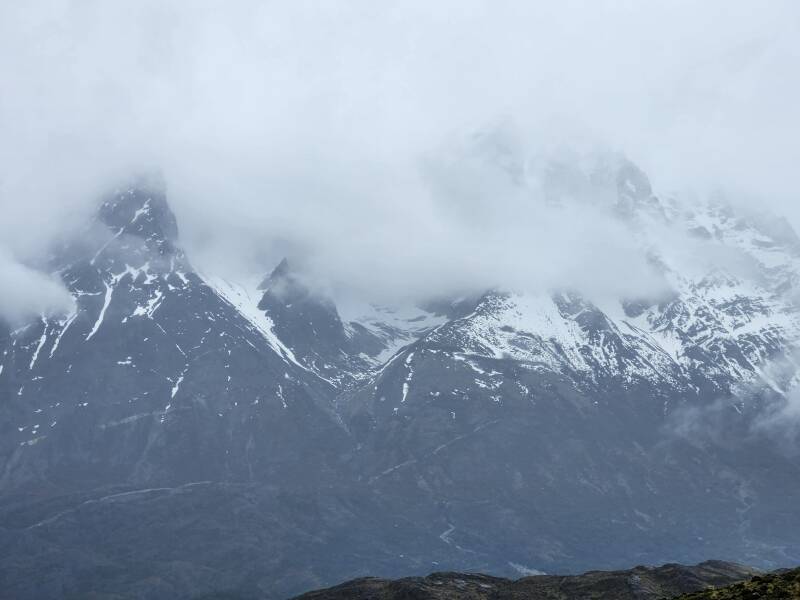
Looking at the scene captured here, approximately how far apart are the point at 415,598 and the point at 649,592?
43.5 metres

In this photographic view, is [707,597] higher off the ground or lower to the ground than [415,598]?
lower

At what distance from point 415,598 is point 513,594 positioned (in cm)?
2028

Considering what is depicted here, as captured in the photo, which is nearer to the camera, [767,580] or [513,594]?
[767,580]

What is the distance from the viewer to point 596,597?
191 m

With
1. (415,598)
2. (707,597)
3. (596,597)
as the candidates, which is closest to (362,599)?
(415,598)

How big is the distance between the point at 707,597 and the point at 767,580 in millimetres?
7387

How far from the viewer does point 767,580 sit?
11650 centimetres

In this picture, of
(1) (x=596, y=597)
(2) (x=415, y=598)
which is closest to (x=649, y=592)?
(1) (x=596, y=597)

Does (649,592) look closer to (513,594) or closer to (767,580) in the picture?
(513,594)

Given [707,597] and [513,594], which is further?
[513,594]

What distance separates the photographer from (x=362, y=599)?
19812 centimetres

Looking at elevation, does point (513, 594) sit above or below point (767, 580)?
above

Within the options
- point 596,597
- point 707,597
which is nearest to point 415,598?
point 596,597

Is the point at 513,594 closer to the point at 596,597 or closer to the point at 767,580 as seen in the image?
the point at 596,597
